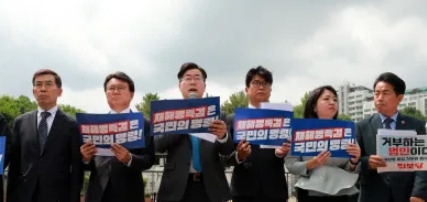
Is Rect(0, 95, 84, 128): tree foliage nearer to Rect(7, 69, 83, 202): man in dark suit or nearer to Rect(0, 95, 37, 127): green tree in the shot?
Rect(0, 95, 37, 127): green tree

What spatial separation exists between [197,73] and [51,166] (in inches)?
72.7

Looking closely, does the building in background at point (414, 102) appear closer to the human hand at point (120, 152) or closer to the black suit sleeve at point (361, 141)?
the black suit sleeve at point (361, 141)

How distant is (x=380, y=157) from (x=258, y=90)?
1564 mm

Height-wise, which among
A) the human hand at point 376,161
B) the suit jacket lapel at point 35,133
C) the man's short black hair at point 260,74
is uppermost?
the man's short black hair at point 260,74

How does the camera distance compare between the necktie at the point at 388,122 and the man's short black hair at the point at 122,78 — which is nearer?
the man's short black hair at the point at 122,78

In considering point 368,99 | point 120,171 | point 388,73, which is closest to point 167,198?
point 120,171

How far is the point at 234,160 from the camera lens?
5.27 m

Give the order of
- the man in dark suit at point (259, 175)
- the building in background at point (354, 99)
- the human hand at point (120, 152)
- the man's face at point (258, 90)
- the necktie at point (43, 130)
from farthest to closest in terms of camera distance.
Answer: the building in background at point (354, 99) → the man's face at point (258, 90) → the man in dark suit at point (259, 175) → the necktie at point (43, 130) → the human hand at point (120, 152)

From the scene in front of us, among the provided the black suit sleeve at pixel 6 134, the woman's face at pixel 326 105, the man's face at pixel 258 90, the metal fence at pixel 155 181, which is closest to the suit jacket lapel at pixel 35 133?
the black suit sleeve at pixel 6 134

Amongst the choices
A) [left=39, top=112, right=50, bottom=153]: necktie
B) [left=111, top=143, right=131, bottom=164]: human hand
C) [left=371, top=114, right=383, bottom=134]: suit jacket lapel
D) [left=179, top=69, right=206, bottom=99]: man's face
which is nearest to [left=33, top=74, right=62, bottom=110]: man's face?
[left=39, top=112, right=50, bottom=153]: necktie

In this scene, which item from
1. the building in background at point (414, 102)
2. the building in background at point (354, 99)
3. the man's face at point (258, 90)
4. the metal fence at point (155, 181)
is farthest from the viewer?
the building in background at point (354, 99)

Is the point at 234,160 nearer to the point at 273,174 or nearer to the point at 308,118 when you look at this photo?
the point at 273,174

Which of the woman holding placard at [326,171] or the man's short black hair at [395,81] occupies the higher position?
the man's short black hair at [395,81]

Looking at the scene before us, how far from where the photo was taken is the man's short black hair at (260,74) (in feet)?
18.8
